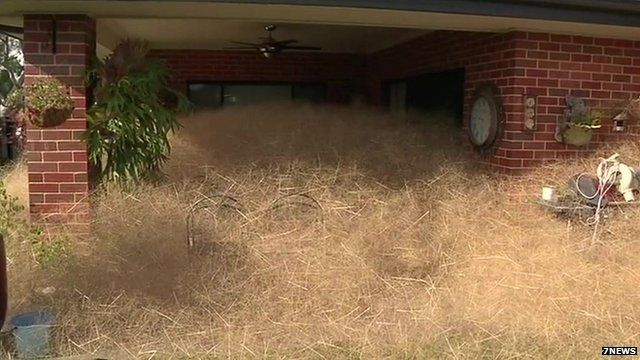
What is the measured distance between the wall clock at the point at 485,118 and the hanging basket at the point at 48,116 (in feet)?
13.2

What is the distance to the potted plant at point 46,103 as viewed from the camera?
493 cm

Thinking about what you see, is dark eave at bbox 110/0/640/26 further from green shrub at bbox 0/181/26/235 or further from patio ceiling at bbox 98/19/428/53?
green shrub at bbox 0/181/26/235

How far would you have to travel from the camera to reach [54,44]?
5.07 meters

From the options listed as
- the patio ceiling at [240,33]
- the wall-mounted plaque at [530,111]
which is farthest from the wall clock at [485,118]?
Answer: the patio ceiling at [240,33]

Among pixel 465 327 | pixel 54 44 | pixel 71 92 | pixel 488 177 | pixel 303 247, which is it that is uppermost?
pixel 54 44

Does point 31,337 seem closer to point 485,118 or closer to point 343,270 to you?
point 343,270

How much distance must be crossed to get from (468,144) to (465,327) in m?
3.34

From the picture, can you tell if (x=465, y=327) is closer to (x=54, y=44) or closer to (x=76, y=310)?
(x=76, y=310)

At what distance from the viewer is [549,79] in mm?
5969

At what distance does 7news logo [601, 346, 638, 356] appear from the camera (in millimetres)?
3564

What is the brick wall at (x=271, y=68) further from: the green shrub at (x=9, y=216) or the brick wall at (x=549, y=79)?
the green shrub at (x=9, y=216)

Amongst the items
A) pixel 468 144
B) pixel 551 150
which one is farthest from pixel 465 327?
pixel 468 144

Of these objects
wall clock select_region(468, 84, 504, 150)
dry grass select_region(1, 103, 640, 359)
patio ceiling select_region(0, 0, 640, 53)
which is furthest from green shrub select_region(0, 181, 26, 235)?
wall clock select_region(468, 84, 504, 150)

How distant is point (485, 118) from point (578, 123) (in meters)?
0.92
